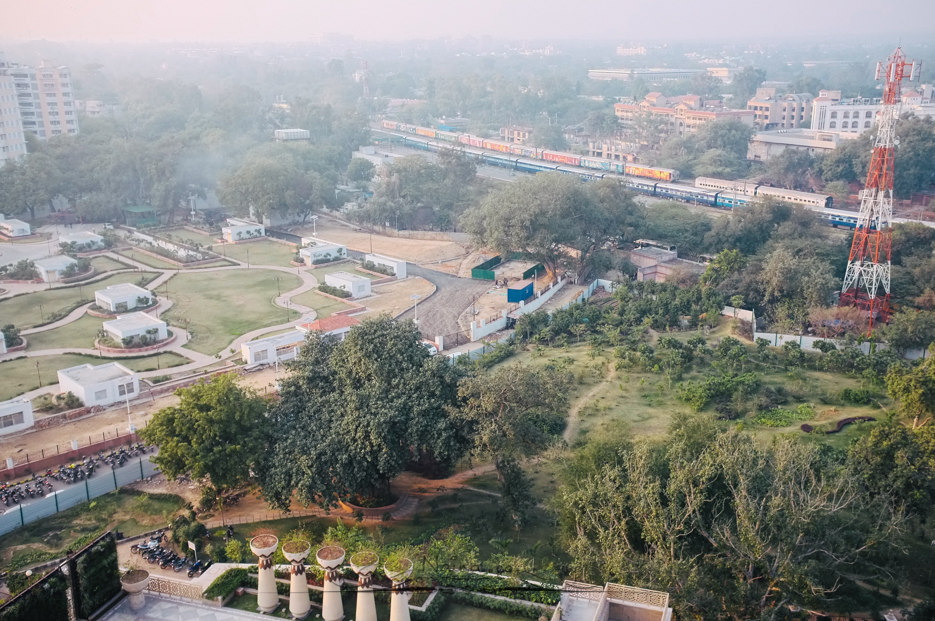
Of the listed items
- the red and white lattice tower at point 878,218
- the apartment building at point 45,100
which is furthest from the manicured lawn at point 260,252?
the apartment building at point 45,100

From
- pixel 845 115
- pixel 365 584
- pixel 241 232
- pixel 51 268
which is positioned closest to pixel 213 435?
pixel 365 584

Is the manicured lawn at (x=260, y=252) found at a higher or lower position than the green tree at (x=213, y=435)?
lower

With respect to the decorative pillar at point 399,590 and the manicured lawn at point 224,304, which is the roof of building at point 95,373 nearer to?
the manicured lawn at point 224,304

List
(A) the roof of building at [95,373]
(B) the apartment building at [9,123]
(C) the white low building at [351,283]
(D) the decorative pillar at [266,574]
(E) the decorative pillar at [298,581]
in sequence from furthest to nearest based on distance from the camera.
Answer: (B) the apartment building at [9,123] < (C) the white low building at [351,283] < (A) the roof of building at [95,373] < (D) the decorative pillar at [266,574] < (E) the decorative pillar at [298,581]

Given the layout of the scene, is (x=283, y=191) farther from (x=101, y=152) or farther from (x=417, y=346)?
(x=417, y=346)

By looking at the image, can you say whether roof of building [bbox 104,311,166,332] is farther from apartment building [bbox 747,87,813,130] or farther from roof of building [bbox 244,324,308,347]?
apartment building [bbox 747,87,813,130]

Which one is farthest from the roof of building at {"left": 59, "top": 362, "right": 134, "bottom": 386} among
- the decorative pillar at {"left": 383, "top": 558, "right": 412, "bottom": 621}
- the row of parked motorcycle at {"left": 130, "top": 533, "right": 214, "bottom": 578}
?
the decorative pillar at {"left": 383, "top": 558, "right": 412, "bottom": 621}

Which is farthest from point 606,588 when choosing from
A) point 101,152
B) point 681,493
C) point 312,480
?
point 101,152
